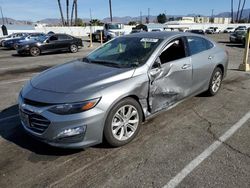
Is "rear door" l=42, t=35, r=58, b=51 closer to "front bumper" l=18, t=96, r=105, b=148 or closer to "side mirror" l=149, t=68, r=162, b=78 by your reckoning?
"side mirror" l=149, t=68, r=162, b=78

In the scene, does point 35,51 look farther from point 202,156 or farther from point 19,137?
point 202,156

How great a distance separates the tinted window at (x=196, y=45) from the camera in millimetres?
5034

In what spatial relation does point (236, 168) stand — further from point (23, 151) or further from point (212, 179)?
point (23, 151)

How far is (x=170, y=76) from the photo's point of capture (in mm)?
4312

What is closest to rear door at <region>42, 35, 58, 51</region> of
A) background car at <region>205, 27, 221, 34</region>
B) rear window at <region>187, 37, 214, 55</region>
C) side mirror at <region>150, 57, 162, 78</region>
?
rear window at <region>187, 37, 214, 55</region>

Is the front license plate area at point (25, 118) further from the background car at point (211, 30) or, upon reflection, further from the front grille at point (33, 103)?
the background car at point (211, 30)

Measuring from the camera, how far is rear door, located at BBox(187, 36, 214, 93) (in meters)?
5.00

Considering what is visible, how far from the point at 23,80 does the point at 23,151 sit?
5.34 metres

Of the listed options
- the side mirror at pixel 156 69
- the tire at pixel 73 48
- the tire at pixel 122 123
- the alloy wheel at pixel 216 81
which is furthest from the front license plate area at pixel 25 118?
the tire at pixel 73 48

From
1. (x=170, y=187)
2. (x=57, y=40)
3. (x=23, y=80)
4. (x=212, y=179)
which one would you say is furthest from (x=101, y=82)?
(x=57, y=40)

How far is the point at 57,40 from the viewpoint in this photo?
1833 cm

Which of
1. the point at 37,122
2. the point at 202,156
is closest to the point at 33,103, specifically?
the point at 37,122

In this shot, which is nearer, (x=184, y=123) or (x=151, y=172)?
(x=151, y=172)

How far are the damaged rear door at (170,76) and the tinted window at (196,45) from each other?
0.73 ft
